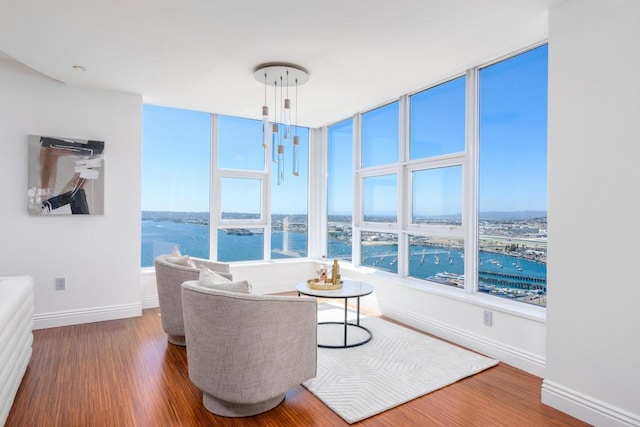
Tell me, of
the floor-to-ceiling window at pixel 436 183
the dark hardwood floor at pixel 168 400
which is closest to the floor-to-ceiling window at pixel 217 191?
the floor-to-ceiling window at pixel 436 183

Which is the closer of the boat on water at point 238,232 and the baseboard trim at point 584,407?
the baseboard trim at point 584,407

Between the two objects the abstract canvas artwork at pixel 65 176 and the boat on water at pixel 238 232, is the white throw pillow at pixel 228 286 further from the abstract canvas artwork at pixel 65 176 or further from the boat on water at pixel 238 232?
the boat on water at pixel 238 232

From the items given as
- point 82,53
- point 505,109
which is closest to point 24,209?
point 82,53

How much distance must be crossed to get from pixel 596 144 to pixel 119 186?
4.32m

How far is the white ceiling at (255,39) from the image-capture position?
2363 millimetres

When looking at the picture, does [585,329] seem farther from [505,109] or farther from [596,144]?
[505,109]

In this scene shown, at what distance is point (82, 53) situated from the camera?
120 inches

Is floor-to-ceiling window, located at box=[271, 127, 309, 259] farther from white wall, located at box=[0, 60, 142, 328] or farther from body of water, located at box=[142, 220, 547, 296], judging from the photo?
white wall, located at box=[0, 60, 142, 328]

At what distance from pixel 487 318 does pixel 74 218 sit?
4179mm

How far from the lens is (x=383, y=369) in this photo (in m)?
2.79

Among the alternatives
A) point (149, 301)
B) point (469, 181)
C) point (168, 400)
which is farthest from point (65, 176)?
point (469, 181)

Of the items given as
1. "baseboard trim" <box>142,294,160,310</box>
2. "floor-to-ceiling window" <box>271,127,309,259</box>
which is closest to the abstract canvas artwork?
"baseboard trim" <box>142,294,160,310</box>

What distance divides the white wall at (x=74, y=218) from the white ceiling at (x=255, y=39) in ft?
0.99

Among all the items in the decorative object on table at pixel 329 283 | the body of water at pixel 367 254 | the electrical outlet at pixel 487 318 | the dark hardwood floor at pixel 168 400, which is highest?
the body of water at pixel 367 254
